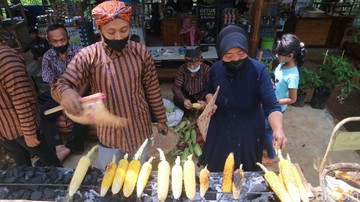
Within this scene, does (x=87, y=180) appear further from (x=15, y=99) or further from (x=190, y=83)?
(x=190, y=83)

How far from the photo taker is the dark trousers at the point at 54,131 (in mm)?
3928

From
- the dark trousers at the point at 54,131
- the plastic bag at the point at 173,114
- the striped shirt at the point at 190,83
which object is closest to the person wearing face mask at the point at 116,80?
the dark trousers at the point at 54,131

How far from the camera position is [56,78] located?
3.52 metres

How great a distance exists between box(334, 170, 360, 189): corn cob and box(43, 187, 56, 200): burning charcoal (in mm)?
2158

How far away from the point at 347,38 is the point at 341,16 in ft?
3.43

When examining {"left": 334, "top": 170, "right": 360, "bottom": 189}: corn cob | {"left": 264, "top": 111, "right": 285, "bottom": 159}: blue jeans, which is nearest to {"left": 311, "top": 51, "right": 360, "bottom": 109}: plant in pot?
{"left": 264, "top": 111, "right": 285, "bottom": 159}: blue jeans

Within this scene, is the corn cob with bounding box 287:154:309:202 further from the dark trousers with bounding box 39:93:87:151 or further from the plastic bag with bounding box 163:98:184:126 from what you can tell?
the dark trousers with bounding box 39:93:87:151

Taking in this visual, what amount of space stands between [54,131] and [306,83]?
16.1 feet

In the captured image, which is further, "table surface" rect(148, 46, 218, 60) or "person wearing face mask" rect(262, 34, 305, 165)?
"table surface" rect(148, 46, 218, 60)

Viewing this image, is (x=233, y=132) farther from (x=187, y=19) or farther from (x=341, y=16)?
(x=341, y=16)

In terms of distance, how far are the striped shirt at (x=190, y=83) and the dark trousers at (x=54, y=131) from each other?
5.69 feet

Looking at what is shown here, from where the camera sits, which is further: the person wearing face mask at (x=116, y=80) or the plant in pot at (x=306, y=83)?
the plant in pot at (x=306, y=83)

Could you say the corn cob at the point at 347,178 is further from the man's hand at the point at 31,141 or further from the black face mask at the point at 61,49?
the black face mask at the point at 61,49

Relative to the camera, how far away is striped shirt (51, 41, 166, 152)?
6.79 ft
